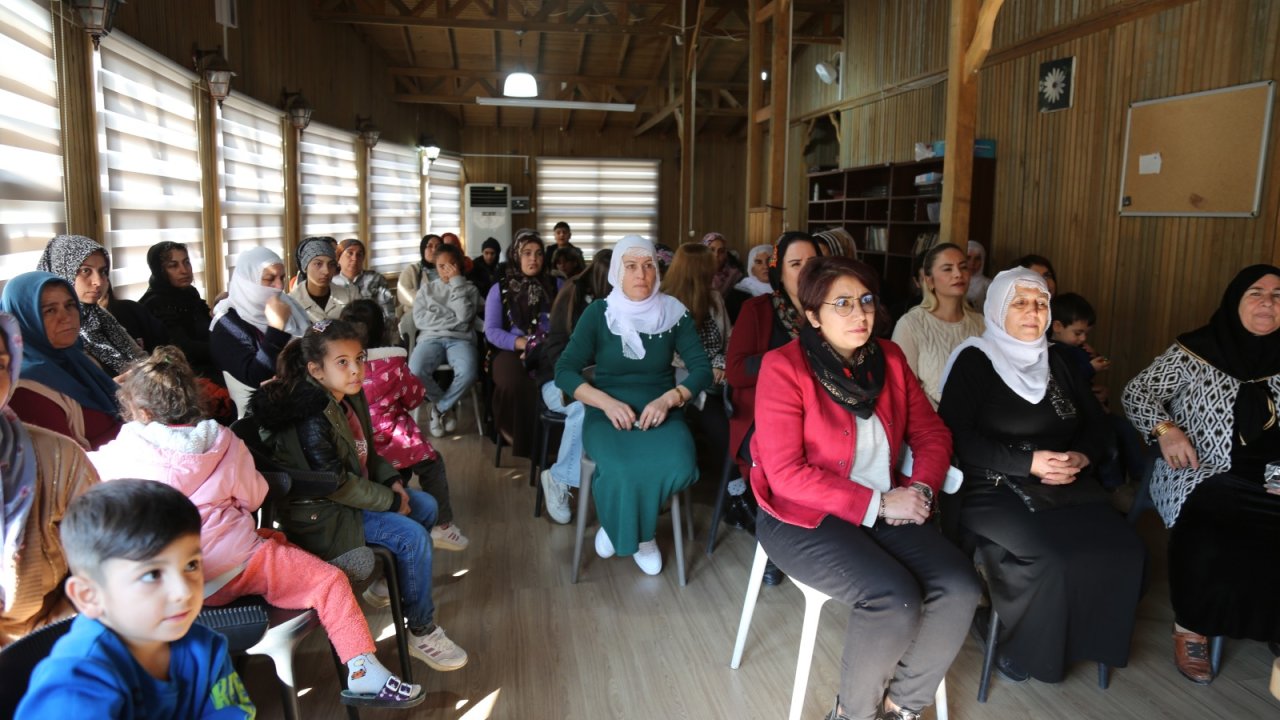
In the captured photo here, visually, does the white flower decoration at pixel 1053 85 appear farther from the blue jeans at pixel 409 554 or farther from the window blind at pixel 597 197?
the window blind at pixel 597 197

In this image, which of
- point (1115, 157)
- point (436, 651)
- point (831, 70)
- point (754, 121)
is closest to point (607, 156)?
point (831, 70)

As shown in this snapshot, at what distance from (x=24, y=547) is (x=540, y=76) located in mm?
10527

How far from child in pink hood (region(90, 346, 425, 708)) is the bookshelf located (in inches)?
163

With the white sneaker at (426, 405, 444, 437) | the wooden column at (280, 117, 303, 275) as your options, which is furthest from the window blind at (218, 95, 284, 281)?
the white sneaker at (426, 405, 444, 437)

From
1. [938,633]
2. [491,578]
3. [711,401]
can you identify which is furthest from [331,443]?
[711,401]

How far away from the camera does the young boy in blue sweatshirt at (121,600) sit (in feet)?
3.78

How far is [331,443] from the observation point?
7.52ft

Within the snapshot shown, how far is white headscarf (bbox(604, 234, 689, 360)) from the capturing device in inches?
129

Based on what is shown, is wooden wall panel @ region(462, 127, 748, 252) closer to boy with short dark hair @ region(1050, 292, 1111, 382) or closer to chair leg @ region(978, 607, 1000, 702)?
boy with short dark hair @ region(1050, 292, 1111, 382)

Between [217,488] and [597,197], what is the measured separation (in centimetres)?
1280

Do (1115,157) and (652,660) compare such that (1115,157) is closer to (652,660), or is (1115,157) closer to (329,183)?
(652,660)

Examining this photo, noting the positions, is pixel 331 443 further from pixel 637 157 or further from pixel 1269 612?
pixel 637 157

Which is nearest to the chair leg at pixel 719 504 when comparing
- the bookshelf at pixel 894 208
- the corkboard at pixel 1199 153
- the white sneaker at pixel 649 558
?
the white sneaker at pixel 649 558

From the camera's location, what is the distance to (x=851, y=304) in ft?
7.46
